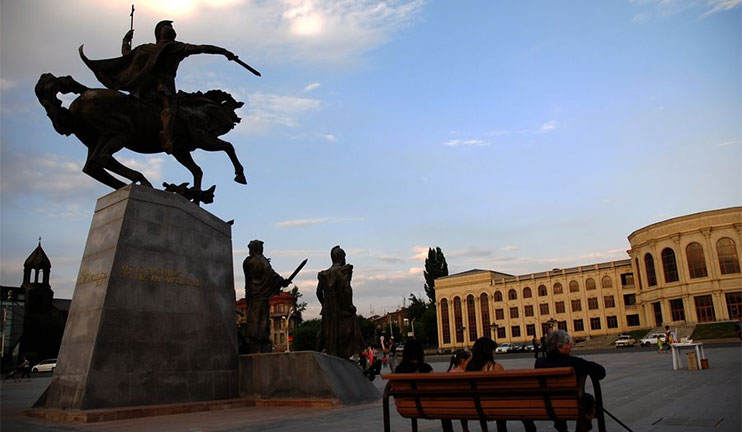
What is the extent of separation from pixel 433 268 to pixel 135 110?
84.9 metres

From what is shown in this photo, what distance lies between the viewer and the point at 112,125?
1072 cm

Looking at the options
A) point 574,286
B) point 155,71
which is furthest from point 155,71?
point 574,286

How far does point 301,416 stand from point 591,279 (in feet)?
252

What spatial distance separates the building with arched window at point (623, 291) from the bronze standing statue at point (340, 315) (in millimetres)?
51761

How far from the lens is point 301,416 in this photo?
8664 mm

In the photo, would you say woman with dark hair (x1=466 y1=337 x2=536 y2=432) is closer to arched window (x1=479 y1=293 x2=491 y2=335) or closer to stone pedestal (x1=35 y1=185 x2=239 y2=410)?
stone pedestal (x1=35 y1=185 x2=239 y2=410)

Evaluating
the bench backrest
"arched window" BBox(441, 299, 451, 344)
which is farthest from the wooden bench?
"arched window" BBox(441, 299, 451, 344)

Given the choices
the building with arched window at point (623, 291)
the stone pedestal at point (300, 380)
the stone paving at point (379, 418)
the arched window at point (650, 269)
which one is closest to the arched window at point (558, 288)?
the building with arched window at point (623, 291)

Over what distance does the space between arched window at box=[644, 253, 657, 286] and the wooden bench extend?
7066 centimetres

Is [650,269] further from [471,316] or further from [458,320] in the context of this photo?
[458,320]

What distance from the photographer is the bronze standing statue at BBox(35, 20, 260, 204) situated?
10.5 meters

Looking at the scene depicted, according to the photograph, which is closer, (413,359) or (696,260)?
(413,359)

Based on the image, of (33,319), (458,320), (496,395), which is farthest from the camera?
(458,320)

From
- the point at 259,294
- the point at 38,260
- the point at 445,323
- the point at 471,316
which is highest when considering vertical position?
the point at 38,260
